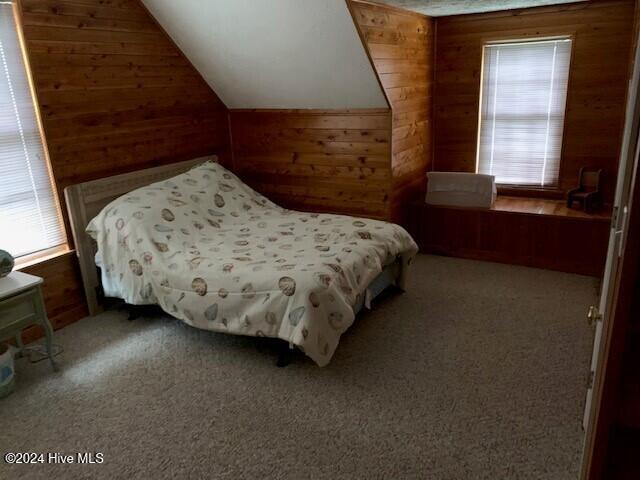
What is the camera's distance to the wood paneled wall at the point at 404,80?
341 cm

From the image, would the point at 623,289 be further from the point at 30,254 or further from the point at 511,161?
the point at 511,161

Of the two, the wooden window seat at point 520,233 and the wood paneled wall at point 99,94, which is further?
the wooden window seat at point 520,233

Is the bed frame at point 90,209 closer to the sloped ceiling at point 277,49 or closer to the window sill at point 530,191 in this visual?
the sloped ceiling at point 277,49

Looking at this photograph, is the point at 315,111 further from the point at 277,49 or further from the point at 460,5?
the point at 460,5

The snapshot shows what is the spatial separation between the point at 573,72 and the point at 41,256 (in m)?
4.23

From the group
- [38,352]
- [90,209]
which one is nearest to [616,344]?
[38,352]

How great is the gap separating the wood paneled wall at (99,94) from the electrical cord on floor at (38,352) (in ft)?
0.83

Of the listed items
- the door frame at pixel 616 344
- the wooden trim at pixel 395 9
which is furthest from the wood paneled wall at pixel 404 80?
the door frame at pixel 616 344

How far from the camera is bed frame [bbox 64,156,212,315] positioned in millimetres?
3162

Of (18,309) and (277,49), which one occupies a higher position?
(277,49)

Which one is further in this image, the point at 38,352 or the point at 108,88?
the point at 108,88

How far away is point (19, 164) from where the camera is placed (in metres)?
2.94

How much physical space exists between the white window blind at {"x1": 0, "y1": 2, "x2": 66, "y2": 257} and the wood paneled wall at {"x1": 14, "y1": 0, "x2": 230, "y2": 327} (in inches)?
2.7

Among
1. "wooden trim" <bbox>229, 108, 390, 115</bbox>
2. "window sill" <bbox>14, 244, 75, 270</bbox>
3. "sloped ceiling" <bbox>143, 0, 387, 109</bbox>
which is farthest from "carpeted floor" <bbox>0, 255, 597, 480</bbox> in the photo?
"sloped ceiling" <bbox>143, 0, 387, 109</bbox>
